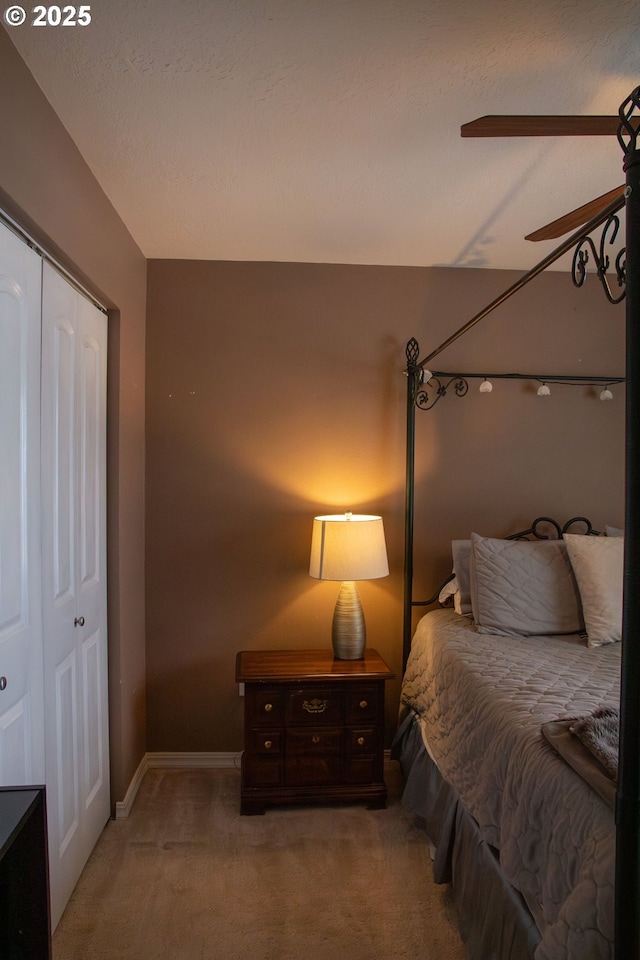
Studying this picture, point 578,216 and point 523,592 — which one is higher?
point 578,216

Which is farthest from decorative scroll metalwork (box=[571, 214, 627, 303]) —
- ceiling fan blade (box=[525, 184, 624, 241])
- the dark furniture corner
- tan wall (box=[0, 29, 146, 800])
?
the dark furniture corner

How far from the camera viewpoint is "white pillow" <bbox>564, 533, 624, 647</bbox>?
2475 millimetres

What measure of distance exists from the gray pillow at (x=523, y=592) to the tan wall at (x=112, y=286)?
1.57 meters

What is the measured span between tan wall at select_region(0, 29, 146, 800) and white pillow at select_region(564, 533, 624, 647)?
1.96 meters

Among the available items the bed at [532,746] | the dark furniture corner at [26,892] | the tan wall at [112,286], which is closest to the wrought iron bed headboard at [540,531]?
the bed at [532,746]

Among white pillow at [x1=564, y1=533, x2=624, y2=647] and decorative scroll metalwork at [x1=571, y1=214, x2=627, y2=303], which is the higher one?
decorative scroll metalwork at [x1=571, y1=214, x2=627, y2=303]

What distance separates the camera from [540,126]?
59.2 inches

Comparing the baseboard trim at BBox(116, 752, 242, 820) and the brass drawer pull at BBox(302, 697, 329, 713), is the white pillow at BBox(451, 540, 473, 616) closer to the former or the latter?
the brass drawer pull at BBox(302, 697, 329, 713)

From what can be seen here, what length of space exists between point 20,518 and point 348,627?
1587mm

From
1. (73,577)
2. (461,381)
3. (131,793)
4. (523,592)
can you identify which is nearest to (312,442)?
(461,381)

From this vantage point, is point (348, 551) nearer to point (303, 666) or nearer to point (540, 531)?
point (303, 666)

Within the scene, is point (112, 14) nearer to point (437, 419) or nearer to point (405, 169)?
point (405, 169)

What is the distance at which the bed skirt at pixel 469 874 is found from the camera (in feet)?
5.15

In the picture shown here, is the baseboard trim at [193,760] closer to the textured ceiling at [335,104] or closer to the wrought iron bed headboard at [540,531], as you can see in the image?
the wrought iron bed headboard at [540,531]
